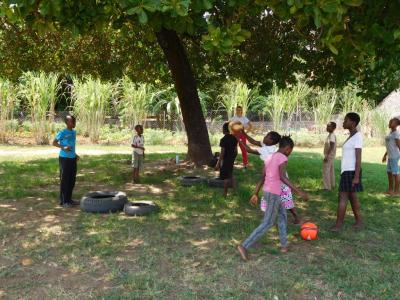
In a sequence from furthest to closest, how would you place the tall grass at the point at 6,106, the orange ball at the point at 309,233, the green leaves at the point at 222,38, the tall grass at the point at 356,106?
1. the tall grass at the point at 356,106
2. the tall grass at the point at 6,106
3. the orange ball at the point at 309,233
4. the green leaves at the point at 222,38

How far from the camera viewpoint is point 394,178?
10.1 m

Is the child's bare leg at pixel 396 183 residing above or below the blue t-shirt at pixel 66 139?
below

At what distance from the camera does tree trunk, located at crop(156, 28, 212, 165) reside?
11.9 meters

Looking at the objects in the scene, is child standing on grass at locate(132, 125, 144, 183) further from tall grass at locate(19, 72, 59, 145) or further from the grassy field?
tall grass at locate(19, 72, 59, 145)

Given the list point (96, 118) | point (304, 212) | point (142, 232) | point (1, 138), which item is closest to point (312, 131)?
point (96, 118)

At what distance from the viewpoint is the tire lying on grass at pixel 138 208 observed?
7.25 metres

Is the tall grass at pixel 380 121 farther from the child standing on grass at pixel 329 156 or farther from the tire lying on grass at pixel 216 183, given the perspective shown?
the tire lying on grass at pixel 216 183

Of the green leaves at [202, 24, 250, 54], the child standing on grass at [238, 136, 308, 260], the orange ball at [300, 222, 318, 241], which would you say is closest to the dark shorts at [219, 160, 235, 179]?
the orange ball at [300, 222, 318, 241]

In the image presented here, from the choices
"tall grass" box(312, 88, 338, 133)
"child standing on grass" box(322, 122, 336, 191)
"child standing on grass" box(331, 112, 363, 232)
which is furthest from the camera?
"tall grass" box(312, 88, 338, 133)

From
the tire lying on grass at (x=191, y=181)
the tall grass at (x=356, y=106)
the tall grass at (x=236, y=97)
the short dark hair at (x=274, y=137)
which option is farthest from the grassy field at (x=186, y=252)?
the tall grass at (x=356, y=106)

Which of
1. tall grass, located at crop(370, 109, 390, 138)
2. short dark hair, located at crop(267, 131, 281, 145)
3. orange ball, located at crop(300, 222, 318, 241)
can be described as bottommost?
orange ball, located at crop(300, 222, 318, 241)

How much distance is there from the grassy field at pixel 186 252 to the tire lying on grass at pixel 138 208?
0.55 feet

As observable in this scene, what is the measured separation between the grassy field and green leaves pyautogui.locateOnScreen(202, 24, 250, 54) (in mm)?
2306

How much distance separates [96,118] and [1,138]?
4127 mm
